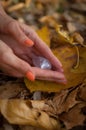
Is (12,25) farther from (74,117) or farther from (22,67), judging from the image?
(74,117)

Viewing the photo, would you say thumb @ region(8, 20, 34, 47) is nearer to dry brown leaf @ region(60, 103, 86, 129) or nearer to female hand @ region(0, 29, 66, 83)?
female hand @ region(0, 29, 66, 83)

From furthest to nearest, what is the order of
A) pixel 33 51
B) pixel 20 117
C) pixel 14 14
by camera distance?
pixel 14 14 → pixel 33 51 → pixel 20 117

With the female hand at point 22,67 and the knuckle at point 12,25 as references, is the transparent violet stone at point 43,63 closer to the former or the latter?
the female hand at point 22,67

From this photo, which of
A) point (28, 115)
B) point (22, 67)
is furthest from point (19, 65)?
point (28, 115)

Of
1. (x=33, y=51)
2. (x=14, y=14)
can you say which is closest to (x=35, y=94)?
(x=33, y=51)

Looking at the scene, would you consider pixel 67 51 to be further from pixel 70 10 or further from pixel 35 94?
pixel 70 10

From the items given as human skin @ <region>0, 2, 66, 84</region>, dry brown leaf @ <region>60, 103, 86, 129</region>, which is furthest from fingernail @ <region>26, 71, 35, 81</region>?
dry brown leaf @ <region>60, 103, 86, 129</region>

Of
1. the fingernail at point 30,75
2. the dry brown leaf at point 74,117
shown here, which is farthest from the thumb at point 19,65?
the dry brown leaf at point 74,117
